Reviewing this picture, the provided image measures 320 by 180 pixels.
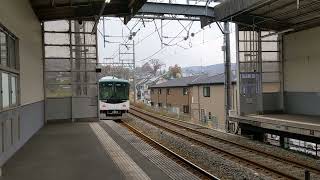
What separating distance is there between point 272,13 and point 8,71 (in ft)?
37.2

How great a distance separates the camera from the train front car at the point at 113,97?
2791 centimetres

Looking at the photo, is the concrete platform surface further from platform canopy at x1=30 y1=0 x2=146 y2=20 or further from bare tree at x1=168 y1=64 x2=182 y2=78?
bare tree at x1=168 y1=64 x2=182 y2=78

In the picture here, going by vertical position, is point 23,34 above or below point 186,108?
above

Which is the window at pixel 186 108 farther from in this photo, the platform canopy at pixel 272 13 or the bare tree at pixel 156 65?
the bare tree at pixel 156 65

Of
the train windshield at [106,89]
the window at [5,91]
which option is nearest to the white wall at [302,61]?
the window at [5,91]

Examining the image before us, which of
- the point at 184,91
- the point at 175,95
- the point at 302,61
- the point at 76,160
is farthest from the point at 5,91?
the point at 175,95

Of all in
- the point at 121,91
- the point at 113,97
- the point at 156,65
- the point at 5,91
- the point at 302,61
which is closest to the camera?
the point at 5,91

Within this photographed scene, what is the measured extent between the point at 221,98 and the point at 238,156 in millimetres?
22729

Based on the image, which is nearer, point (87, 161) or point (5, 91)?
point (5, 91)

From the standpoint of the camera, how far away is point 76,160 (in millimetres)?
10320

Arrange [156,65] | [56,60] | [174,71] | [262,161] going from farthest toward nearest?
[156,65]
[174,71]
[56,60]
[262,161]

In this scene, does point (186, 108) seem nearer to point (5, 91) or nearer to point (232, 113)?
point (232, 113)

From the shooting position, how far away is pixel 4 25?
9.27m

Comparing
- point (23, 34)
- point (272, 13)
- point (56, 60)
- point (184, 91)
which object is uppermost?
point (272, 13)
